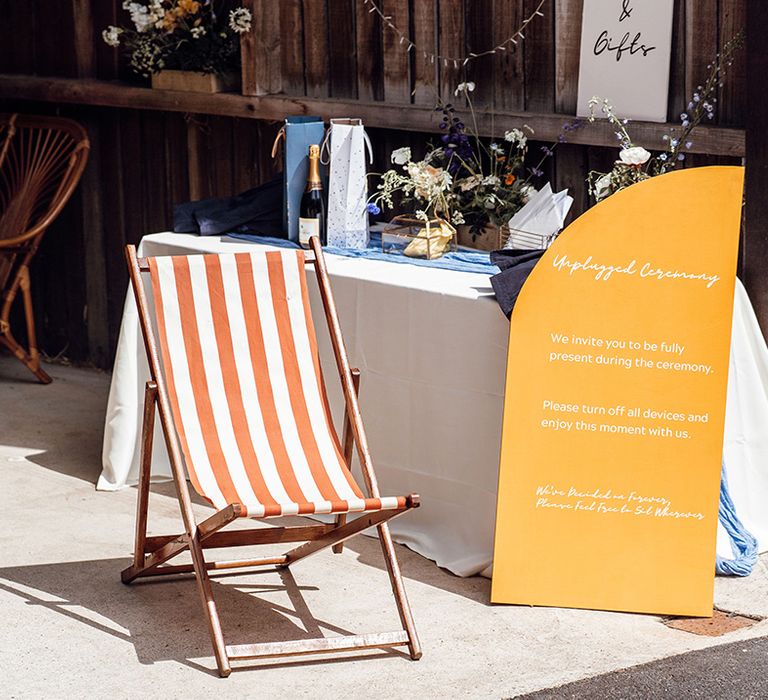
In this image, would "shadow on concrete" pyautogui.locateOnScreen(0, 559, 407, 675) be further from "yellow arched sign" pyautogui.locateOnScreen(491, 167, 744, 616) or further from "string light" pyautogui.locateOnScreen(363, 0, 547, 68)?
"string light" pyautogui.locateOnScreen(363, 0, 547, 68)

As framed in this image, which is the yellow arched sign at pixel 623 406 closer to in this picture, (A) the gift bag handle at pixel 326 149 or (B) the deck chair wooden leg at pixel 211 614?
(B) the deck chair wooden leg at pixel 211 614

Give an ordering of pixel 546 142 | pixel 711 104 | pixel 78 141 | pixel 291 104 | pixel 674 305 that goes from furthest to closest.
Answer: pixel 78 141 < pixel 291 104 < pixel 546 142 < pixel 711 104 < pixel 674 305

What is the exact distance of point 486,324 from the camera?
147 inches

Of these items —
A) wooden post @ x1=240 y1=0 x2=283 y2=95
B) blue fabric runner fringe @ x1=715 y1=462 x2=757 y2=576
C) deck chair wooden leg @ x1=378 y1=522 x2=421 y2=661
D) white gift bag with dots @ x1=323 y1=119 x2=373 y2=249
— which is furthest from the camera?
wooden post @ x1=240 y1=0 x2=283 y2=95

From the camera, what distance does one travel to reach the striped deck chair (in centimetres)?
339

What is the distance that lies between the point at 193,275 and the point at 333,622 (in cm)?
106

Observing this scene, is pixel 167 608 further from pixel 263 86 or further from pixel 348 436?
pixel 263 86

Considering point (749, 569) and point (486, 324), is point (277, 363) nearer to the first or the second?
point (486, 324)

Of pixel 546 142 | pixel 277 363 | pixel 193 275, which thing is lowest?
pixel 277 363

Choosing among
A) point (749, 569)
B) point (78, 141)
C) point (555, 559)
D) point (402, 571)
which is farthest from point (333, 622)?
point (78, 141)

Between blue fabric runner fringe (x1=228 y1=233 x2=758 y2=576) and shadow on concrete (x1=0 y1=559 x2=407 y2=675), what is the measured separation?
1.09m

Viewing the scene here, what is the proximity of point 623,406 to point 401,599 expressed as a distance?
80cm

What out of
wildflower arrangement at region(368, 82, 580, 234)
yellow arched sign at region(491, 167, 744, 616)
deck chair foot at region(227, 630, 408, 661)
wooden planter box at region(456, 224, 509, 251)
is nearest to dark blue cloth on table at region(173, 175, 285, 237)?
wildflower arrangement at region(368, 82, 580, 234)

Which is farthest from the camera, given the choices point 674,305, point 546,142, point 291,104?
point 291,104
